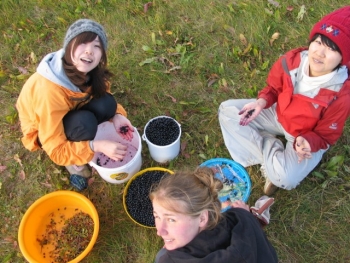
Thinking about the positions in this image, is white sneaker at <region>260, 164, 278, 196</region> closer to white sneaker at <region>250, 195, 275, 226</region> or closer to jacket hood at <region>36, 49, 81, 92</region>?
white sneaker at <region>250, 195, 275, 226</region>

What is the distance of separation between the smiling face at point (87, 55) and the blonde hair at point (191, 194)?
0.86 m

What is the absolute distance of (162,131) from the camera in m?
2.49

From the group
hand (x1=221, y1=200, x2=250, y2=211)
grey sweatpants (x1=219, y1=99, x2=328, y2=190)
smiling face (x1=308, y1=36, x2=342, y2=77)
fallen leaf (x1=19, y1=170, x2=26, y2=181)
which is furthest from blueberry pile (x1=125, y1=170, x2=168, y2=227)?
smiling face (x1=308, y1=36, x2=342, y2=77)

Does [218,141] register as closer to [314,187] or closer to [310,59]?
[314,187]

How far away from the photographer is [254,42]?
318 centimetres

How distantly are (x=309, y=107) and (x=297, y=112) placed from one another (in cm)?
9

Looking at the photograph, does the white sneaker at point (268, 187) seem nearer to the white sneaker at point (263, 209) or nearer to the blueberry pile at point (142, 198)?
the white sneaker at point (263, 209)

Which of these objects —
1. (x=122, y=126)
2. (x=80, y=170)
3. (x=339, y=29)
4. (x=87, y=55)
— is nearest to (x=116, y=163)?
(x=80, y=170)

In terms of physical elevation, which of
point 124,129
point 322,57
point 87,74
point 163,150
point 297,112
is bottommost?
point 163,150

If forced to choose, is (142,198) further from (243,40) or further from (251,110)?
(243,40)

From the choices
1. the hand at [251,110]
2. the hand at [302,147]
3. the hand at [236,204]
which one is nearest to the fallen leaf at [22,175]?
the hand at [236,204]

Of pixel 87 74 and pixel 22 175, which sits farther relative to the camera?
pixel 22 175

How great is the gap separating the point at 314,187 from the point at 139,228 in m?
1.36

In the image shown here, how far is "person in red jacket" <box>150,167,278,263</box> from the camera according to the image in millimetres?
1459
